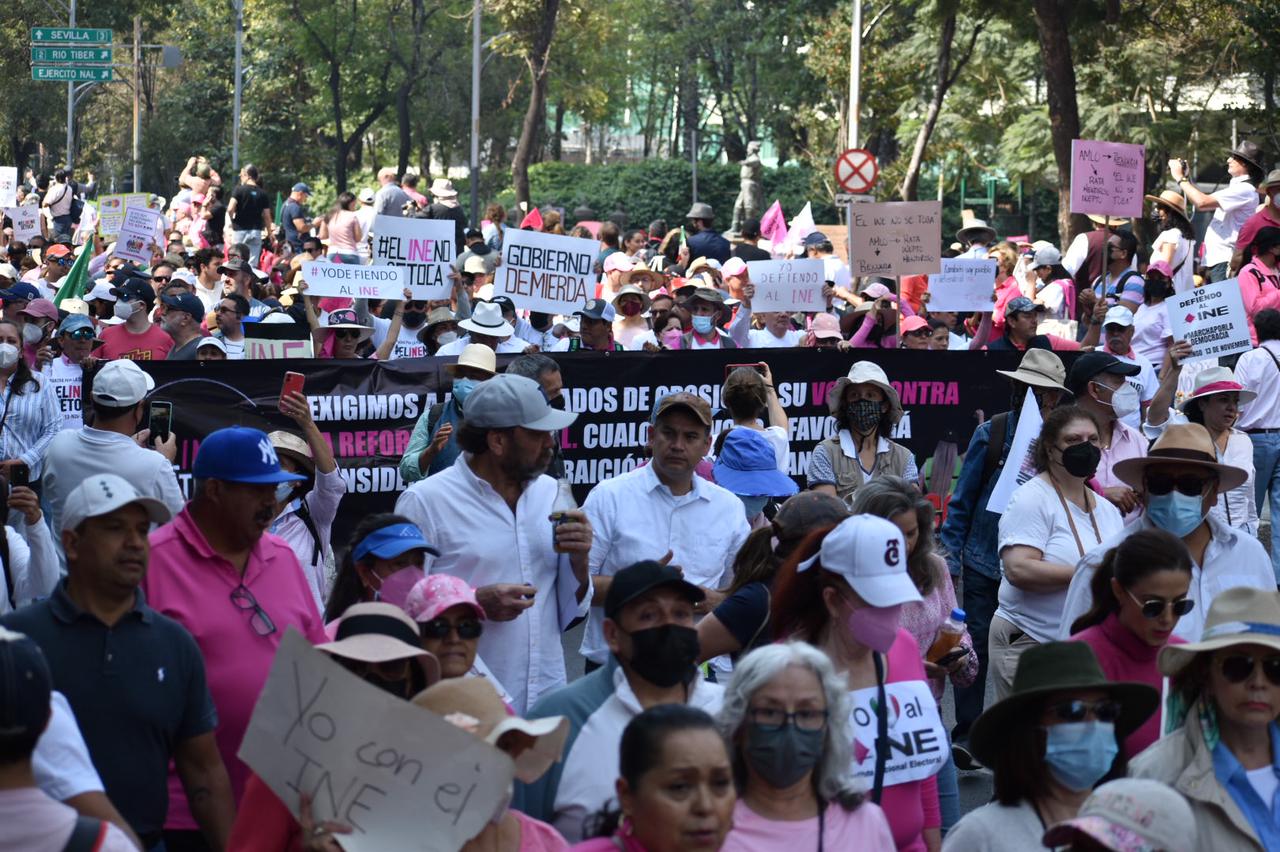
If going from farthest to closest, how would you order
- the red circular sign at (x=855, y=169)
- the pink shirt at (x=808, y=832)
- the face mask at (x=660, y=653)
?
the red circular sign at (x=855, y=169)
the face mask at (x=660, y=653)
the pink shirt at (x=808, y=832)

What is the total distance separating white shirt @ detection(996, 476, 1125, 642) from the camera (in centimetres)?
702

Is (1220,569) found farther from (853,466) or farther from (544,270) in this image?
(544,270)

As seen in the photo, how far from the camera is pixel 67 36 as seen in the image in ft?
138

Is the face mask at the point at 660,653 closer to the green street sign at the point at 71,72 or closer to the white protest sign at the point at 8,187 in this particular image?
the white protest sign at the point at 8,187

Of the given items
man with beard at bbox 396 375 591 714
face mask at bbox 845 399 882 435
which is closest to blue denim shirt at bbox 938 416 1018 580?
face mask at bbox 845 399 882 435

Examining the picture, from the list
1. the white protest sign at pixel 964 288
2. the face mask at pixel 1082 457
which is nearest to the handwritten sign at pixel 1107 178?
the white protest sign at pixel 964 288

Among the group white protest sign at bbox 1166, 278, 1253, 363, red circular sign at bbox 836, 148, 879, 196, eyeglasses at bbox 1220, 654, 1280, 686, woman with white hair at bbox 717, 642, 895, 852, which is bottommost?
woman with white hair at bbox 717, 642, 895, 852

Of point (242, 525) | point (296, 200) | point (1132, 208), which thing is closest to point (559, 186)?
point (296, 200)

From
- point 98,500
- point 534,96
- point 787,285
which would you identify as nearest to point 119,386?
point 98,500

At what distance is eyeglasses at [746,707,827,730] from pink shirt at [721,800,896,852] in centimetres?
19

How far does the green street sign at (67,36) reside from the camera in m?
41.7

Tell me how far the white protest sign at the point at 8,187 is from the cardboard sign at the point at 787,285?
18.9 metres

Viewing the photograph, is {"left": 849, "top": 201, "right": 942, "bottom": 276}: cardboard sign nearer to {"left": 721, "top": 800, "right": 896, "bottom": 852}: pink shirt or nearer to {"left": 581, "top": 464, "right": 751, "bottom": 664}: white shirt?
{"left": 581, "top": 464, "right": 751, "bottom": 664}: white shirt

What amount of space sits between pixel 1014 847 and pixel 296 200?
23.9 meters
